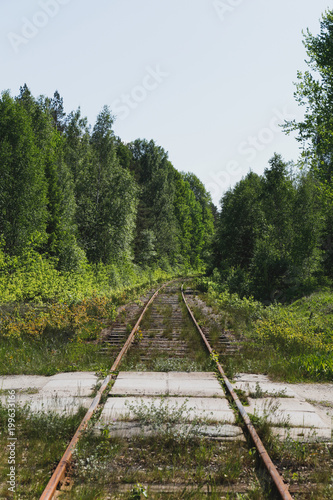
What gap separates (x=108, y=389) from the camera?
5738 millimetres

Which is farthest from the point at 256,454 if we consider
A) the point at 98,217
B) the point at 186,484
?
the point at 98,217

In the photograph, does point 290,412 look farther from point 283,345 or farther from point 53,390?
point 283,345

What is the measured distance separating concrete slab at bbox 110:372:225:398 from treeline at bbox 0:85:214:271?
12.7 m

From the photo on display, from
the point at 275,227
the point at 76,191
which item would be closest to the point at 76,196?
the point at 76,191

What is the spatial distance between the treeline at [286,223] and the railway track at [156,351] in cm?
776

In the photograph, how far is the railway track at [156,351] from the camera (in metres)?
3.37

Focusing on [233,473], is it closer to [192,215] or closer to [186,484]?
[186,484]

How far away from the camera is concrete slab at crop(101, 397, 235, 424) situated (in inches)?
183

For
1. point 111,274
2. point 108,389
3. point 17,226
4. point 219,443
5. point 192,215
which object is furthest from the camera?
point 192,215

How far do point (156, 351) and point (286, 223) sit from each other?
23.1 metres

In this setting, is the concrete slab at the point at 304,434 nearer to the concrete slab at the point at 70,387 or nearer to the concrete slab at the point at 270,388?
the concrete slab at the point at 270,388

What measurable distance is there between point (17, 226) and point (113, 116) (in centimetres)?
1559

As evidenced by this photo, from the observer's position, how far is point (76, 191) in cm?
2848

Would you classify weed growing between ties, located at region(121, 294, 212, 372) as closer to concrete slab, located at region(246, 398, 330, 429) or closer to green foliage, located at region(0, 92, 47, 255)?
concrete slab, located at region(246, 398, 330, 429)
